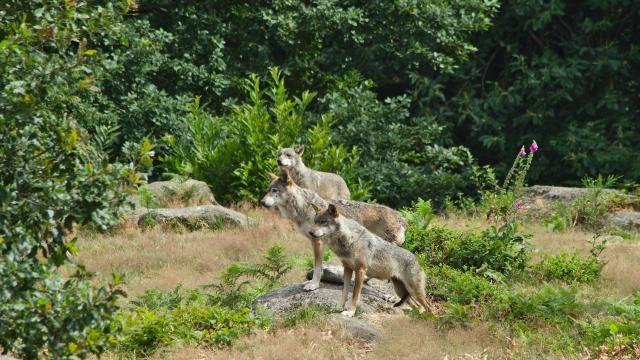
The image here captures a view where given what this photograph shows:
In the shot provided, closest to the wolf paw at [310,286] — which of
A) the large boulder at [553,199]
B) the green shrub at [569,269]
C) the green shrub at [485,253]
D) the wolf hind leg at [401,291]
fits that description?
the wolf hind leg at [401,291]

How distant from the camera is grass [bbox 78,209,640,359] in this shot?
859cm

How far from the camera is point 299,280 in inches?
476

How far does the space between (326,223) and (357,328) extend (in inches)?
53.2

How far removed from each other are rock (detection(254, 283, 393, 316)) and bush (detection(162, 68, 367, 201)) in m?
6.83

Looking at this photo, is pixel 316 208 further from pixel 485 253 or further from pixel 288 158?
pixel 288 158

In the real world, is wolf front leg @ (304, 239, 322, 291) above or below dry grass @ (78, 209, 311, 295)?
above

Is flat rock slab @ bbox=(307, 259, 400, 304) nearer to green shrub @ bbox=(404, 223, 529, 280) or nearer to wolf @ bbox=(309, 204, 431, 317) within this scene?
green shrub @ bbox=(404, 223, 529, 280)

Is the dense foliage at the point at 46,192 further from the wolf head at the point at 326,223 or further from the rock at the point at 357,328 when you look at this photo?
the wolf head at the point at 326,223

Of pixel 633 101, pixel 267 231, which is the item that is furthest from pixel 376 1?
pixel 267 231

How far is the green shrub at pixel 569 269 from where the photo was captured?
1184cm

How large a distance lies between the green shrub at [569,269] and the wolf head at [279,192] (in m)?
3.39

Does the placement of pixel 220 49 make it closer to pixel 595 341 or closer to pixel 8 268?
pixel 595 341

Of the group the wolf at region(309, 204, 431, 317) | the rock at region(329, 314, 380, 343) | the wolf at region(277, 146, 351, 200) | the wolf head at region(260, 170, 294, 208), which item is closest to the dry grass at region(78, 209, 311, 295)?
the wolf at region(277, 146, 351, 200)

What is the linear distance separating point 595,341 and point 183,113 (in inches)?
499
